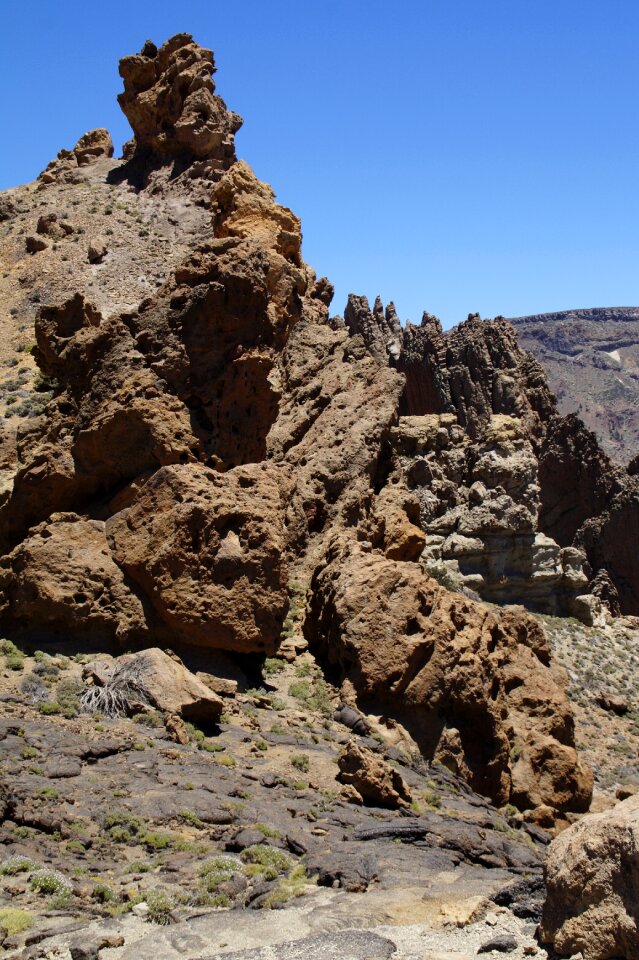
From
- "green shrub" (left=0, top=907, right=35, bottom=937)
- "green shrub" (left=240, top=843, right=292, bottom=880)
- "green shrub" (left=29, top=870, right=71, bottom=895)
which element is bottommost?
"green shrub" (left=240, top=843, right=292, bottom=880)

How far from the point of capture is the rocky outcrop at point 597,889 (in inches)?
278

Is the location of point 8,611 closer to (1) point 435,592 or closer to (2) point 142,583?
(2) point 142,583

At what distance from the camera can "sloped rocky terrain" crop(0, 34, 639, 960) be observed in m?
10.6

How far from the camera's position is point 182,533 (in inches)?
725

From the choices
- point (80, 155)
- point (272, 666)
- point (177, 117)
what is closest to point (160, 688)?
point (272, 666)

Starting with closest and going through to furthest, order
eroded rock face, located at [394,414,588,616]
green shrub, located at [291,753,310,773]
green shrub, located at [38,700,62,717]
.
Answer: green shrub, located at [38,700,62,717] < green shrub, located at [291,753,310,773] < eroded rock face, located at [394,414,588,616]

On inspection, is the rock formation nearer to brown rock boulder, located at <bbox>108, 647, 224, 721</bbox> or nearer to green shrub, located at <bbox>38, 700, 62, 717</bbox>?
brown rock boulder, located at <bbox>108, 647, 224, 721</bbox>

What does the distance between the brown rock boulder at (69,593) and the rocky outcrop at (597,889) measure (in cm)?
1173

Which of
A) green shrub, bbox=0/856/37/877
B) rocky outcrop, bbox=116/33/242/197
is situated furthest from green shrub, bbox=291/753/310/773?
rocky outcrop, bbox=116/33/242/197

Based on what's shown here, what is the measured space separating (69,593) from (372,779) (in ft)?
21.1

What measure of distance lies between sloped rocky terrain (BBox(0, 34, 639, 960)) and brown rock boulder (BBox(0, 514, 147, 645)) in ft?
0.15

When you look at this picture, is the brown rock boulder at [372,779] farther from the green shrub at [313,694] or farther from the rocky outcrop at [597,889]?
the rocky outcrop at [597,889]

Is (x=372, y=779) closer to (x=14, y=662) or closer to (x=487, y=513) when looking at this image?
(x=14, y=662)

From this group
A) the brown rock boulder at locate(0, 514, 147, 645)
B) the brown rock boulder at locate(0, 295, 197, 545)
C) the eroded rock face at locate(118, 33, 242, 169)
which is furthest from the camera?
the eroded rock face at locate(118, 33, 242, 169)
